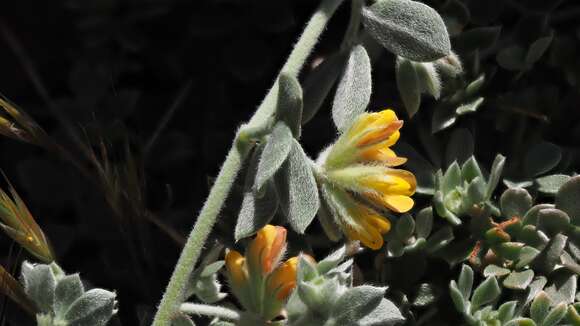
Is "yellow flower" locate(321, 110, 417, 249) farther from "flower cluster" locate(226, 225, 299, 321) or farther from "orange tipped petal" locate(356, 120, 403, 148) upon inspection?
"flower cluster" locate(226, 225, 299, 321)

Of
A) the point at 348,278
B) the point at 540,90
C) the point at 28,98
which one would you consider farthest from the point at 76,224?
the point at 540,90

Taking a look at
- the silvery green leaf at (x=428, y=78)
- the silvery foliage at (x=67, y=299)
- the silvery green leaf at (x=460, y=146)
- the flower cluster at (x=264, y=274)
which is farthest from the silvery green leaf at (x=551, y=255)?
the silvery foliage at (x=67, y=299)

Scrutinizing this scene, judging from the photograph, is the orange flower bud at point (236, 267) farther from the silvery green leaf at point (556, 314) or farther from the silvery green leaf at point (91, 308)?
the silvery green leaf at point (556, 314)

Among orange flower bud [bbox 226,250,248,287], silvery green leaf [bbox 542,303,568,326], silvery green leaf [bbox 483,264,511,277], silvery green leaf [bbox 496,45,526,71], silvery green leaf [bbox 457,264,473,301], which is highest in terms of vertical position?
silvery green leaf [bbox 496,45,526,71]

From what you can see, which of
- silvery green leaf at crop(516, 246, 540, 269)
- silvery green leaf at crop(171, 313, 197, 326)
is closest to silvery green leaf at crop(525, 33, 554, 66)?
silvery green leaf at crop(516, 246, 540, 269)

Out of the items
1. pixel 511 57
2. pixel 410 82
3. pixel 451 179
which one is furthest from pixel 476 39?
pixel 451 179

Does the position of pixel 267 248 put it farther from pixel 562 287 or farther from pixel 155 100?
pixel 155 100
